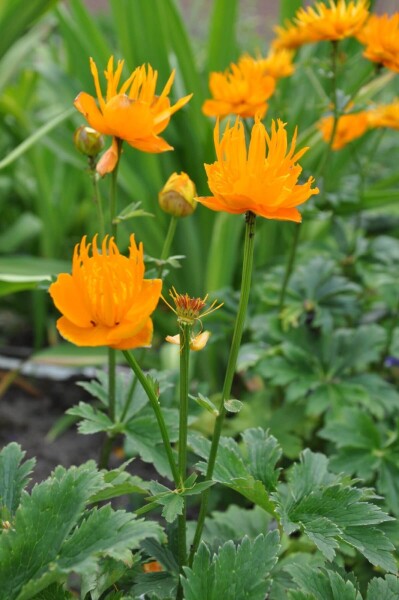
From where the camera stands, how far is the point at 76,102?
633 millimetres

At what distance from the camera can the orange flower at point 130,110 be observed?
61 centimetres

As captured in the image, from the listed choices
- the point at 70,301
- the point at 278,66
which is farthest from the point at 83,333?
the point at 278,66

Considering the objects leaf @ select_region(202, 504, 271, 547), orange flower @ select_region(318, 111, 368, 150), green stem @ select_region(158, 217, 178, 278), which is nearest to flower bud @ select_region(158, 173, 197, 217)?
green stem @ select_region(158, 217, 178, 278)

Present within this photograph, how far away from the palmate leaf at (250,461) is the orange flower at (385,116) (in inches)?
26.4

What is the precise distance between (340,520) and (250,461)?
0.11m

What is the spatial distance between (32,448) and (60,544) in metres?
0.93

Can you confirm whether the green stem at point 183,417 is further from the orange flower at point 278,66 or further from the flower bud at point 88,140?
the orange flower at point 278,66

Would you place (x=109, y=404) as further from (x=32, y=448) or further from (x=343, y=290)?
(x=32, y=448)

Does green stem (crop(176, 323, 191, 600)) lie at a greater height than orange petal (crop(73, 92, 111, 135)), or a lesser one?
lesser

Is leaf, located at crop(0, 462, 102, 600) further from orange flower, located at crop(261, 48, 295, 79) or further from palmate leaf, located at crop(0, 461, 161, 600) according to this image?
orange flower, located at crop(261, 48, 295, 79)

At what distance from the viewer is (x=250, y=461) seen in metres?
0.67

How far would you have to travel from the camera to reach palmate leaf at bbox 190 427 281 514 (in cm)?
61

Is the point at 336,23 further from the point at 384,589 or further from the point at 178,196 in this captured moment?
the point at 384,589

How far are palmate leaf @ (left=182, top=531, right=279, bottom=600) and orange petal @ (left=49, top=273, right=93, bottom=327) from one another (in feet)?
0.68
